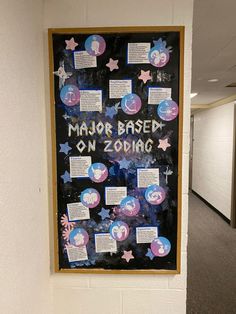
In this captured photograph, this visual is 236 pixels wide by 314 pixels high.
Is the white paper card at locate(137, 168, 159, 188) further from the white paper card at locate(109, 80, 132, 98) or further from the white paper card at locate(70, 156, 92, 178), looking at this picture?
the white paper card at locate(109, 80, 132, 98)

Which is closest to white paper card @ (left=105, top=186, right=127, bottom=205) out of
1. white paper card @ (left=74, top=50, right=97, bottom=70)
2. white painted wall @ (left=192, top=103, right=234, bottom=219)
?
white paper card @ (left=74, top=50, right=97, bottom=70)

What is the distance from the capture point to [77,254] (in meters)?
1.17

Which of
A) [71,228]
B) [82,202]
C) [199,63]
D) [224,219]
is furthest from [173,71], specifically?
[224,219]

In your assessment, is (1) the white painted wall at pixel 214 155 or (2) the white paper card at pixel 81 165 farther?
(1) the white painted wall at pixel 214 155

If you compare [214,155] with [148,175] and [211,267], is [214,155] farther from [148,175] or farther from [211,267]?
[148,175]

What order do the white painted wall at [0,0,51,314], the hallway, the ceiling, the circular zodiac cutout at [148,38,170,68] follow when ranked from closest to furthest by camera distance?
1. the white painted wall at [0,0,51,314]
2. the circular zodiac cutout at [148,38,170,68]
3. the ceiling
4. the hallway

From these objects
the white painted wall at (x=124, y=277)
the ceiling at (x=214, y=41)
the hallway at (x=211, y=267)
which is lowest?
the hallway at (x=211, y=267)

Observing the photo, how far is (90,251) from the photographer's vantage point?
1.16 metres

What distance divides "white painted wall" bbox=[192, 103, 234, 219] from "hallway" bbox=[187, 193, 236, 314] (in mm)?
617

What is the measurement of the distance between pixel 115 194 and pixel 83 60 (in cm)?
64

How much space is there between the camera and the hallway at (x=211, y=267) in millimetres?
2376

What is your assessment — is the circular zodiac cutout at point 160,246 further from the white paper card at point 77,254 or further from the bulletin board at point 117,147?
the white paper card at point 77,254

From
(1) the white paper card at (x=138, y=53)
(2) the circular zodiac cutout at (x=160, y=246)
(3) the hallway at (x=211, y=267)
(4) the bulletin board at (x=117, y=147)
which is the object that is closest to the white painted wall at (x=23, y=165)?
Result: (4) the bulletin board at (x=117, y=147)

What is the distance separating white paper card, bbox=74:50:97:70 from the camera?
43.2 inches
